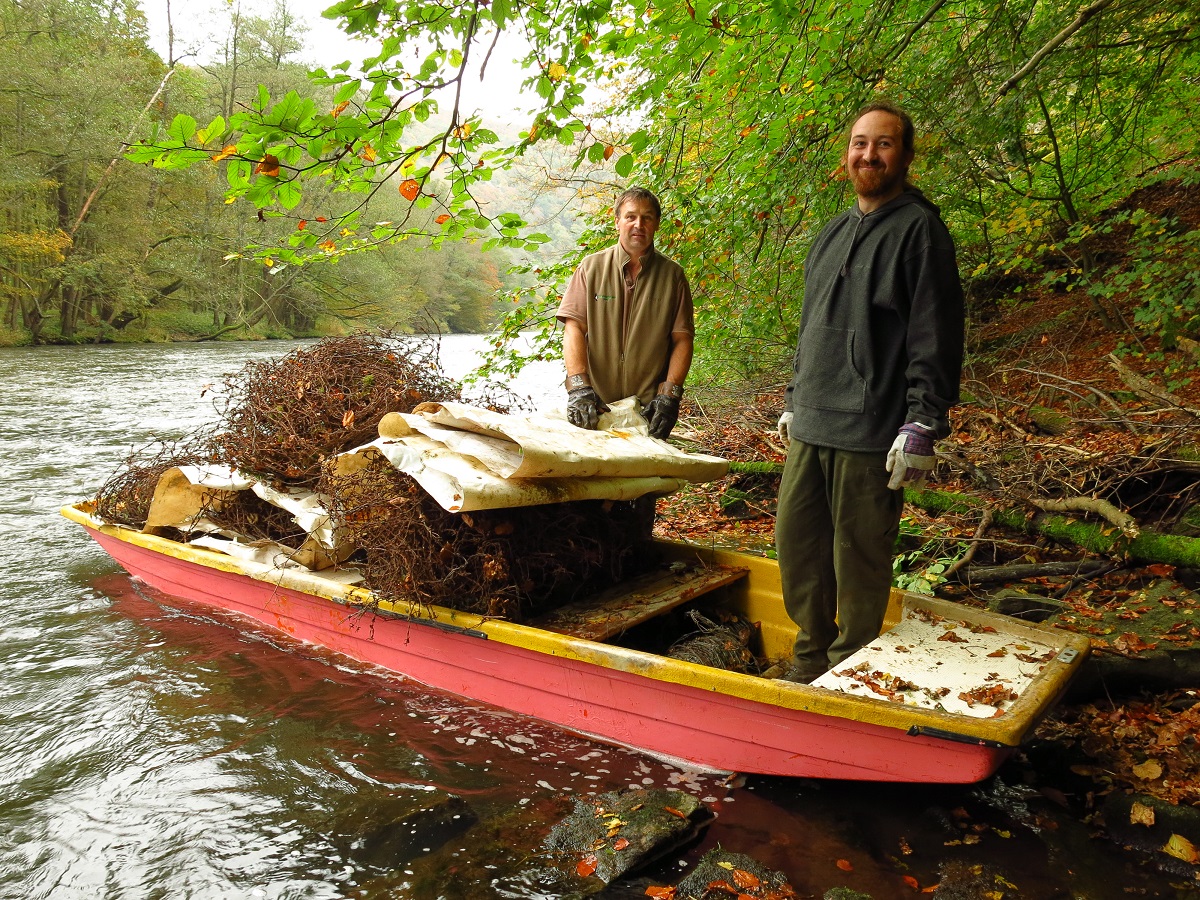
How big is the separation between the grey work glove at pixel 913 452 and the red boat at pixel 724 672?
762 mm

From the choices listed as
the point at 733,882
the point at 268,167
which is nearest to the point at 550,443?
the point at 268,167

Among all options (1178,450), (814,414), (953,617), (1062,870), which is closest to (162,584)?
(814,414)

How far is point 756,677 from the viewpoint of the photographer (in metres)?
2.83

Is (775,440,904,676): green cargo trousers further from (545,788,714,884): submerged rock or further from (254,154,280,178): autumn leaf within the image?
(254,154,280,178): autumn leaf

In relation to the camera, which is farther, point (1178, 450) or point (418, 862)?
point (1178, 450)

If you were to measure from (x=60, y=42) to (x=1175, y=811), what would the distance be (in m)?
26.6

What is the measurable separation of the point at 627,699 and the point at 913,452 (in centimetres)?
152

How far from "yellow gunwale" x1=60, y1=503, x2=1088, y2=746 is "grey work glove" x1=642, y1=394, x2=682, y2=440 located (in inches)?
29.7

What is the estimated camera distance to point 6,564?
6.34m

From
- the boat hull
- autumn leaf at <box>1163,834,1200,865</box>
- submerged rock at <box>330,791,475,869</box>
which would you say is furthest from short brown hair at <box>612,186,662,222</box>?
autumn leaf at <box>1163,834,1200,865</box>

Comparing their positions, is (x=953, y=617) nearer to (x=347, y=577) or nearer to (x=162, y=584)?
(x=347, y=577)

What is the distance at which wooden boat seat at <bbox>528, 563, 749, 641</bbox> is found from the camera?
3.58 m

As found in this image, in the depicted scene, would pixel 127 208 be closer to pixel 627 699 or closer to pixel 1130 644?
pixel 627 699

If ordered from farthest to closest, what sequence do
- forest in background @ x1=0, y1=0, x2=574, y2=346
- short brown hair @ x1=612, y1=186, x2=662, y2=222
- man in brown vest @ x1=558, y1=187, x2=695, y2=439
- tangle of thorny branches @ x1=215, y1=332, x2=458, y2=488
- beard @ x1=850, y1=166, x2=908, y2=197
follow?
1. forest in background @ x1=0, y1=0, x2=574, y2=346
2. tangle of thorny branches @ x1=215, y1=332, x2=458, y2=488
3. man in brown vest @ x1=558, y1=187, x2=695, y2=439
4. short brown hair @ x1=612, y1=186, x2=662, y2=222
5. beard @ x1=850, y1=166, x2=908, y2=197
